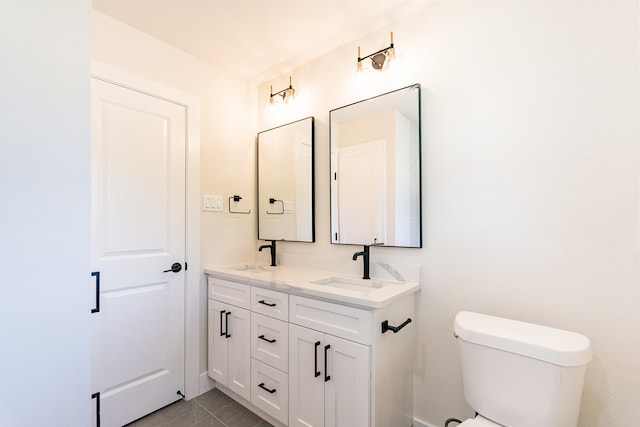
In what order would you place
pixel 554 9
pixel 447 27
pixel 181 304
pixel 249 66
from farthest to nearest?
pixel 249 66 → pixel 181 304 → pixel 447 27 → pixel 554 9

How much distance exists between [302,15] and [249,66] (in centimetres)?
74

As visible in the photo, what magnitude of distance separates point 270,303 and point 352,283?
52cm

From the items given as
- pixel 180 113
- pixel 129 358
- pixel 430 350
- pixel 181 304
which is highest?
pixel 180 113

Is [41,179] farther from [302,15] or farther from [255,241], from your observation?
[255,241]

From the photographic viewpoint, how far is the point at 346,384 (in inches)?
56.2

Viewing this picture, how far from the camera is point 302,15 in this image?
5.89 ft

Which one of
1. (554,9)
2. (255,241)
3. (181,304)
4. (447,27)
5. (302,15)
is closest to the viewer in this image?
(554,9)

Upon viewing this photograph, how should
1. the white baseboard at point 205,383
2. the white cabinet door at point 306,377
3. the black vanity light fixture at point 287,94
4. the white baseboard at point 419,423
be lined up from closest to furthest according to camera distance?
the white cabinet door at point 306,377, the white baseboard at point 419,423, the white baseboard at point 205,383, the black vanity light fixture at point 287,94

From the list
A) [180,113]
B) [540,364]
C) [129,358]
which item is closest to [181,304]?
[129,358]

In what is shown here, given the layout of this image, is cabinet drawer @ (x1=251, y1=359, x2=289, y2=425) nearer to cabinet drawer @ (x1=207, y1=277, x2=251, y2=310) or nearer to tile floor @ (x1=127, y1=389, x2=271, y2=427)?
tile floor @ (x1=127, y1=389, x2=271, y2=427)

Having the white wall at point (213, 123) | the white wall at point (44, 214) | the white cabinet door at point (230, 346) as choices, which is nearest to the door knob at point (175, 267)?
the white wall at point (213, 123)

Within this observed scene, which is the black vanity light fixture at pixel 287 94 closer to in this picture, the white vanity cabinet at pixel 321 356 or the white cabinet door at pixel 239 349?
the white vanity cabinet at pixel 321 356

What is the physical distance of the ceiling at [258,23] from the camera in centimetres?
171

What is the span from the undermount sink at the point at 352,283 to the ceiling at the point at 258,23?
5.22 feet
